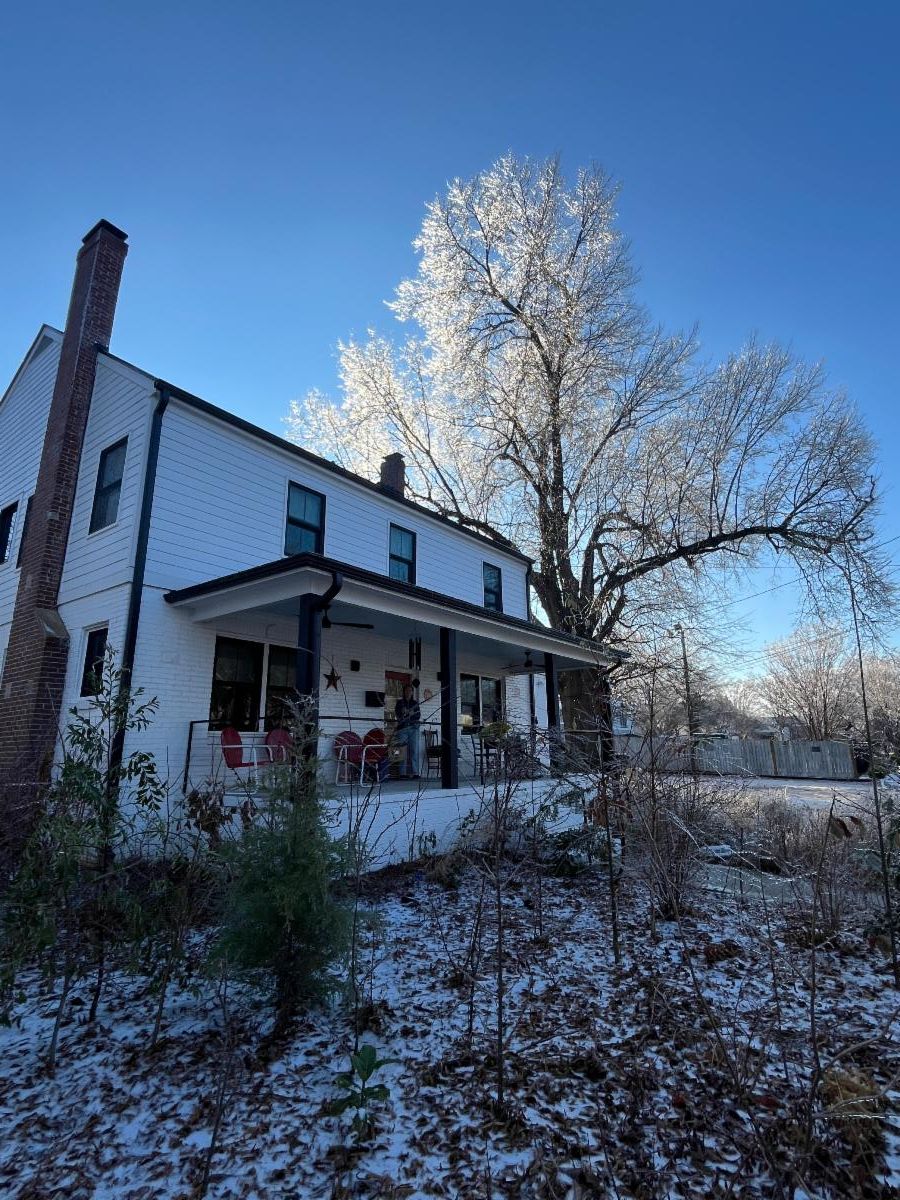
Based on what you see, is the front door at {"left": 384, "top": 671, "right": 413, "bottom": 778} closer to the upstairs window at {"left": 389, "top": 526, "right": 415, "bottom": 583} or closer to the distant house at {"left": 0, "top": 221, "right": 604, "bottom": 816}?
the distant house at {"left": 0, "top": 221, "right": 604, "bottom": 816}

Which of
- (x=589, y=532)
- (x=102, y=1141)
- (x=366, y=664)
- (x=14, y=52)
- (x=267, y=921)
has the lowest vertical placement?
(x=102, y=1141)

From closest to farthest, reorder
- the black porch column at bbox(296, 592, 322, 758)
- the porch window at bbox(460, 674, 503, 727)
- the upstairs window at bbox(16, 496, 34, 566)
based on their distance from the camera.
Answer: the black porch column at bbox(296, 592, 322, 758) < the upstairs window at bbox(16, 496, 34, 566) < the porch window at bbox(460, 674, 503, 727)

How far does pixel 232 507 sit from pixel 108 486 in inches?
72.9

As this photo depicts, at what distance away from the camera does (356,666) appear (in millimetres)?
11500

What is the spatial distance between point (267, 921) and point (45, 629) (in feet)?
25.0

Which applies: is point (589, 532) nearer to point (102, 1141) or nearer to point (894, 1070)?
point (894, 1070)

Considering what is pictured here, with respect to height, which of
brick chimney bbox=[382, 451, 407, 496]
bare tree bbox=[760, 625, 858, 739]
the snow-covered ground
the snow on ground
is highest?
brick chimney bbox=[382, 451, 407, 496]

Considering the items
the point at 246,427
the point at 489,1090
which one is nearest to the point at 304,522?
the point at 246,427

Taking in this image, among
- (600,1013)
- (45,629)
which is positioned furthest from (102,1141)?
(45,629)

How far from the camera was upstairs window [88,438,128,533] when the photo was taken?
9.18 m

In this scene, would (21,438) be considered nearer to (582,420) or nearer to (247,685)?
(247,685)

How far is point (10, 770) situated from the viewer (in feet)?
26.2

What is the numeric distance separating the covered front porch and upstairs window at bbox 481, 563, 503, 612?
1686 millimetres

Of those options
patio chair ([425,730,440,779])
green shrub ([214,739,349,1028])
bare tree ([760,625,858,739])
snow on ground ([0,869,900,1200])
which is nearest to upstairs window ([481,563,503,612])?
patio chair ([425,730,440,779])
